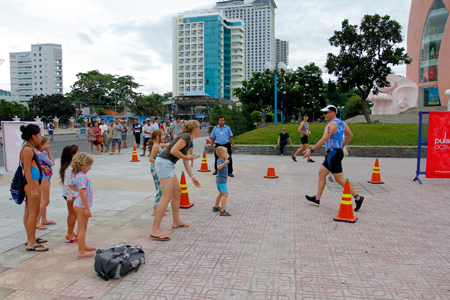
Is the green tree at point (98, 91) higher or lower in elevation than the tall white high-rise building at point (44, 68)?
lower

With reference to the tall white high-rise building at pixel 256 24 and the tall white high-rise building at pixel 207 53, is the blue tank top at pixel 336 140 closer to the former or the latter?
the tall white high-rise building at pixel 207 53

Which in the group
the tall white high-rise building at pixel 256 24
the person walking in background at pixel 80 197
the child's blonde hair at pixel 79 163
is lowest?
the person walking in background at pixel 80 197

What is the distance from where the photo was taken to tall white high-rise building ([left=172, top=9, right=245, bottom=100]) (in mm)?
112875

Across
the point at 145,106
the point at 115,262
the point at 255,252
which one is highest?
the point at 145,106

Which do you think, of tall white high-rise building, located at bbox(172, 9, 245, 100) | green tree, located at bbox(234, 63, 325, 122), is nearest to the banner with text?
green tree, located at bbox(234, 63, 325, 122)

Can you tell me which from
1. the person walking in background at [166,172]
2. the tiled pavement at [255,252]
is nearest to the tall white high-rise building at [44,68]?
the tiled pavement at [255,252]

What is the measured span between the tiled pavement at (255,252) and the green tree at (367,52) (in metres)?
19.1

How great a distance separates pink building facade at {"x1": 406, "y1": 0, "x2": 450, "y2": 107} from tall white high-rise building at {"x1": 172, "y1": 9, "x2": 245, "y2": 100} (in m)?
73.3

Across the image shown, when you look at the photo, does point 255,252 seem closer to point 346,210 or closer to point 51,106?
point 346,210

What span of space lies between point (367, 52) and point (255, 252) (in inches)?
961

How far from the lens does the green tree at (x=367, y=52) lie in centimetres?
2358

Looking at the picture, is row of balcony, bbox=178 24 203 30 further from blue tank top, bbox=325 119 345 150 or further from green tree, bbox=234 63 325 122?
blue tank top, bbox=325 119 345 150

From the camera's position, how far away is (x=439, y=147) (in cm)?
870

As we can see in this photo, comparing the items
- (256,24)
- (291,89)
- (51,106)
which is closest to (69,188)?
(291,89)
